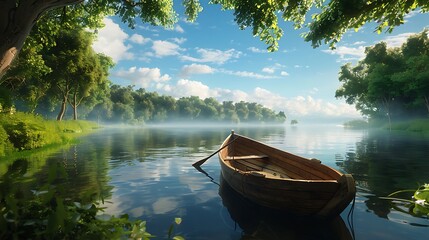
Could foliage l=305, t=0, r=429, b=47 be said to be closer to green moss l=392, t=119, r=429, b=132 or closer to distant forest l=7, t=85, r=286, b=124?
green moss l=392, t=119, r=429, b=132

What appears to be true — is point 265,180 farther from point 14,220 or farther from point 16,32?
point 16,32

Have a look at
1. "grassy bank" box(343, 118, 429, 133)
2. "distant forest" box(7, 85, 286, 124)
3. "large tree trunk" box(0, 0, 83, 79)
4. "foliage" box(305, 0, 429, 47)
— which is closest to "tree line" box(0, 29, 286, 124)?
"distant forest" box(7, 85, 286, 124)

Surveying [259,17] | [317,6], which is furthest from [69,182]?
[317,6]

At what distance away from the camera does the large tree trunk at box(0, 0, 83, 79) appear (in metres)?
4.28

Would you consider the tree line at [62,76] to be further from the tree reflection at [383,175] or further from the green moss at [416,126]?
the green moss at [416,126]

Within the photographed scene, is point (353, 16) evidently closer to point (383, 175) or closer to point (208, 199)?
point (383, 175)

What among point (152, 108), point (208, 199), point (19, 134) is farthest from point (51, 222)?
point (152, 108)

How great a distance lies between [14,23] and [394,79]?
173ft

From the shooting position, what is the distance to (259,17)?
30.2 feet

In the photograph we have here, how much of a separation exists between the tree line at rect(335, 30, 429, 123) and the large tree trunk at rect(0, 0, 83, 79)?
49.0m

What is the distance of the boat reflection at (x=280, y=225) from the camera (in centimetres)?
551

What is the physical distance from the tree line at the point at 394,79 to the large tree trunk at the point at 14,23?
48976 mm

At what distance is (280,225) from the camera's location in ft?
19.7

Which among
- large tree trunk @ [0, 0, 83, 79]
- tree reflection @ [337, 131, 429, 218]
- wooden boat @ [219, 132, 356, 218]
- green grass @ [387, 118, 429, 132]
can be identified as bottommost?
tree reflection @ [337, 131, 429, 218]
